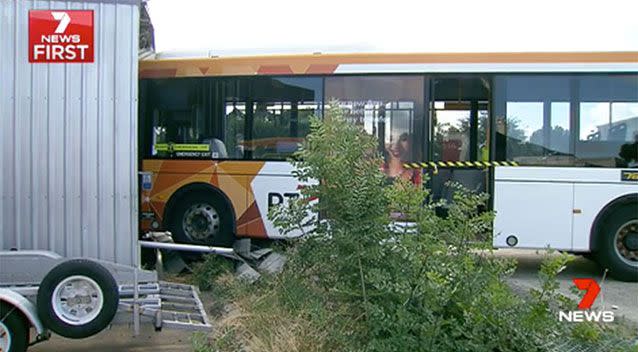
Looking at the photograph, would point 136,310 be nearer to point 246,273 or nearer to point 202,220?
point 246,273

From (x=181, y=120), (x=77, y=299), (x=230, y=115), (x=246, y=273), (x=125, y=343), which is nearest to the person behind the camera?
(x=77, y=299)

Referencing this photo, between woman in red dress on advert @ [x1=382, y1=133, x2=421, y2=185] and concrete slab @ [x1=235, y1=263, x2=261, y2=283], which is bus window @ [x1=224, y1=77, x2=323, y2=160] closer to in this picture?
woman in red dress on advert @ [x1=382, y1=133, x2=421, y2=185]

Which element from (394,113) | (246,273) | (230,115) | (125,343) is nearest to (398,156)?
(394,113)

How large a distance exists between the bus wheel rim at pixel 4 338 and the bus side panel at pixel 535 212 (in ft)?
20.9

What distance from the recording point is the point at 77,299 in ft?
15.8

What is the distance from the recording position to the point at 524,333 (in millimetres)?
4328

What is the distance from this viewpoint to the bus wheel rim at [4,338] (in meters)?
4.66

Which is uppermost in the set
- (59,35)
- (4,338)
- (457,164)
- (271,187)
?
(59,35)

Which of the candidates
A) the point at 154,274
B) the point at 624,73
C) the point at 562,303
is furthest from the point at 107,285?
the point at 624,73

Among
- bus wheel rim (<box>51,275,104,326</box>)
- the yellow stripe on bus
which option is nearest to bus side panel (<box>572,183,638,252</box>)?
the yellow stripe on bus

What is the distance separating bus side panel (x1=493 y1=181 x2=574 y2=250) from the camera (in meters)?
8.70

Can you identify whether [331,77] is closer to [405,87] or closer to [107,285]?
[405,87]

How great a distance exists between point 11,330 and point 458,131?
6491 mm

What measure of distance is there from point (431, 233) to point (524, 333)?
1.00m
